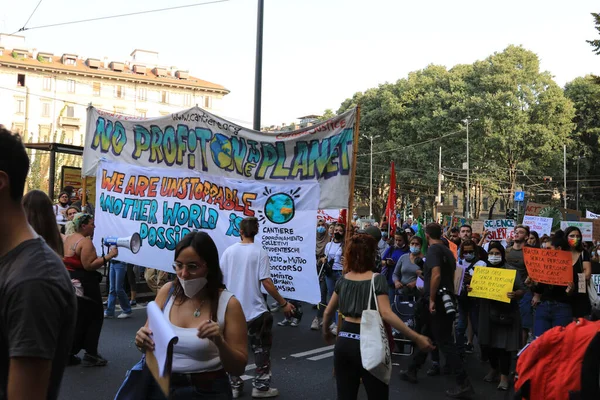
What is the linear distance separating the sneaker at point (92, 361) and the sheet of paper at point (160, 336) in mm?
4878

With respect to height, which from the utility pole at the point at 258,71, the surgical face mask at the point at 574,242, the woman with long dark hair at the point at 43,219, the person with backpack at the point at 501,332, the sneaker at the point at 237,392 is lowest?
the sneaker at the point at 237,392

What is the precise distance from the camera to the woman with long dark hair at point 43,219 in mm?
2805

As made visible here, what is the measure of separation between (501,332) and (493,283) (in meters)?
0.59

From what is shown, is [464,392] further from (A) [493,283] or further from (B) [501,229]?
(B) [501,229]

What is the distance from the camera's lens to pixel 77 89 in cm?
6669

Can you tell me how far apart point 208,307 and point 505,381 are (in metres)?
5.02

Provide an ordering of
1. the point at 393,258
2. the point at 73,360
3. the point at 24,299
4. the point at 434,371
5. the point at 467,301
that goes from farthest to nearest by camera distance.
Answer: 1. the point at 393,258
2. the point at 467,301
3. the point at 434,371
4. the point at 73,360
5. the point at 24,299

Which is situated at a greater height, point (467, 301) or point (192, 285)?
point (192, 285)

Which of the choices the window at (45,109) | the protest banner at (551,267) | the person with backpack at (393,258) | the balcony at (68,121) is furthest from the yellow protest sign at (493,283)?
the window at (45,109)

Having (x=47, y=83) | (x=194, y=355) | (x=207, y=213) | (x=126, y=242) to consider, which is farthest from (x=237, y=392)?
(x=47, y=83)

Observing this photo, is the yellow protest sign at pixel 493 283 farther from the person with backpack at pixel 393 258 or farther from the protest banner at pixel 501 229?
the protest banner at pixel 501 229

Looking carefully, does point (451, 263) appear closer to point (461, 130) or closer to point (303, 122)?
point (461, 130)

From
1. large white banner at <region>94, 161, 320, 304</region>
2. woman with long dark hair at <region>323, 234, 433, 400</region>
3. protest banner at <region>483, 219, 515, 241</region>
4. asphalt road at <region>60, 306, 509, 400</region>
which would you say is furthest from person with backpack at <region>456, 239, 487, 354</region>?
protest banner at <region>483, 219, 515, 241</region>

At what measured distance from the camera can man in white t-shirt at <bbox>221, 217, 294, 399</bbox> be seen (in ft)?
19.4
